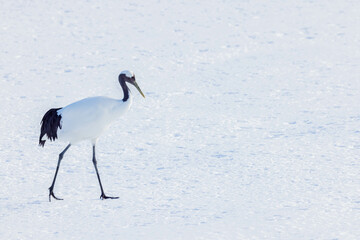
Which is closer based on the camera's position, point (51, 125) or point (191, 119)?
point (51, 125)

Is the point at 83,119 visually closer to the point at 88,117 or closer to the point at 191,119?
the point at 88,117

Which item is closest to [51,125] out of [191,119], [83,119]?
[83,119]

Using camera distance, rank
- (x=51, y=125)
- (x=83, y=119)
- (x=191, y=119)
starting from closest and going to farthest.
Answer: (x=83, y=119) → (x=51, y=125) → (x=191, y=119)

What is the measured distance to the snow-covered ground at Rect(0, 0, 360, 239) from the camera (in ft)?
20.2

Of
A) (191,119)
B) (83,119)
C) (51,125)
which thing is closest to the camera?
(83,119)

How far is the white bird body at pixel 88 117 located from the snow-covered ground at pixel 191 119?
0.55 m

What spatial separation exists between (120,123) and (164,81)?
1.70 m

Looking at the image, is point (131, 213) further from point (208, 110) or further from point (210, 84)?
point (210, 84)

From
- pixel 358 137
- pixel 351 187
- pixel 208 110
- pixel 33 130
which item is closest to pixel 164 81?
pixel 208 110

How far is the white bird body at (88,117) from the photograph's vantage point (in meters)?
6.59

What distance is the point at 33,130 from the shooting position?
28.3 ft

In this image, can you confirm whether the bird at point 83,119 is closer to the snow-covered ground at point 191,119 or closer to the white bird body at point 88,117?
the white bird body at point 88,117

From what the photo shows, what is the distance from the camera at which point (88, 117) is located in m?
6.59

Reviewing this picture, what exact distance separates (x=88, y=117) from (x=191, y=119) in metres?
2.55
